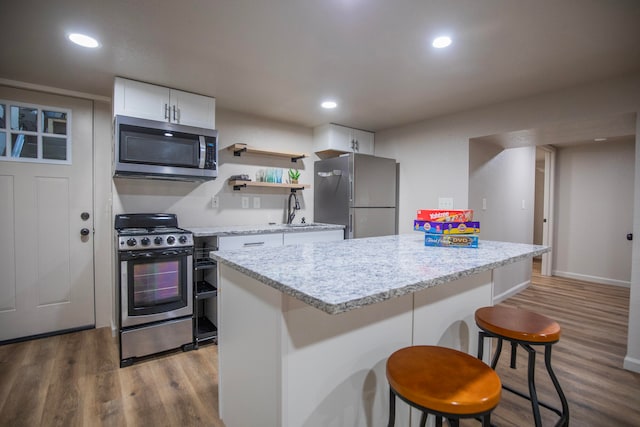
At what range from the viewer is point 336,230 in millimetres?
3594

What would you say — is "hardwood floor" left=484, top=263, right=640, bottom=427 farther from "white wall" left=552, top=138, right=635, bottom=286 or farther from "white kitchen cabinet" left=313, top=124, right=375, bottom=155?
"white kitchen cabinet" left=313, top=124, right=375, bottom=155

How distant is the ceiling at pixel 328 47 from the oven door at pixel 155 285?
1.43m

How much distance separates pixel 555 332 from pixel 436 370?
2.30 feet

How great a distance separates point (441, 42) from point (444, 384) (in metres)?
1.93

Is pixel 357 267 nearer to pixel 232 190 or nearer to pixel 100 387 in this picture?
pixel 100 387

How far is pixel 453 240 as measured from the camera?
180cm

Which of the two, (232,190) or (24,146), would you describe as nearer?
(24,146)

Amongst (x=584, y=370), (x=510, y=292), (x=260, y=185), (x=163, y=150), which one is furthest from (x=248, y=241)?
(x=510, y=292)

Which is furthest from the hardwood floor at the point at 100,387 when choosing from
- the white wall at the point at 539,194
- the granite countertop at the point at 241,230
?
the white wall at the point at 539,194

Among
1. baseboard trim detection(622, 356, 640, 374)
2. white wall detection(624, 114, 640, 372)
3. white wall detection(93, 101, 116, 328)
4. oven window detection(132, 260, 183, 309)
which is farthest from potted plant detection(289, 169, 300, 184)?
baseboard trim detection(622, 356, 640, 374)

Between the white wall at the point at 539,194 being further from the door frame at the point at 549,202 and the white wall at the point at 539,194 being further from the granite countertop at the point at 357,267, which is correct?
the granite countertop at the point at 357,267

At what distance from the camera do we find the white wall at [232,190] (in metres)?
2.95

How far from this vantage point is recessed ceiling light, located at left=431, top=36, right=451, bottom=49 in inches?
75.7

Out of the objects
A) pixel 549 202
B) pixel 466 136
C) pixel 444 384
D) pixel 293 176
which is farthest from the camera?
pixel 549 202
